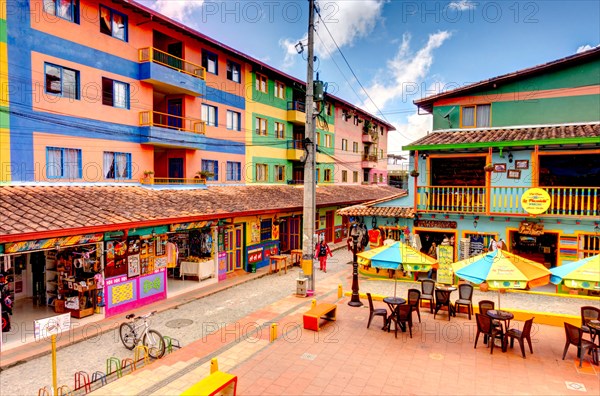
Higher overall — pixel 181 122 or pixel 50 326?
pixel 181 122

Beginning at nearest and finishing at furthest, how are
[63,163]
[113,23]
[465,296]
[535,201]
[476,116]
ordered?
1. [465,296]
2. [535,201]
3. [63,163]
4. [113,23]
5. [476,116]

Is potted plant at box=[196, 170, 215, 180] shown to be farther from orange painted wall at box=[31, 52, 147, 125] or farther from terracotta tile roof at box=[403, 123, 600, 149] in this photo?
terracotta tile roof at box=[403, 123, 600, 149]

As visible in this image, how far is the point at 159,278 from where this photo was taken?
52.7 ft

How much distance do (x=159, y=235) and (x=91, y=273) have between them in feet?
10.7

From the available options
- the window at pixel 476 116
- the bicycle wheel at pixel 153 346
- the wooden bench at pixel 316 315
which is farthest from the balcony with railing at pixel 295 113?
the bicycle wheel at pixel 153 346

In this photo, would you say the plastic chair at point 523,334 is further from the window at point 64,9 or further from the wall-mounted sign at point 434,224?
the window at point 64,9

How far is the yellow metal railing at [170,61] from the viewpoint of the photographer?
1838 centimetres

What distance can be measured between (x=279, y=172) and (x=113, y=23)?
15866 mm

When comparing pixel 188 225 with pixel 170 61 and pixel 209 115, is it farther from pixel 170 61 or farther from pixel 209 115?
pixel 170 61

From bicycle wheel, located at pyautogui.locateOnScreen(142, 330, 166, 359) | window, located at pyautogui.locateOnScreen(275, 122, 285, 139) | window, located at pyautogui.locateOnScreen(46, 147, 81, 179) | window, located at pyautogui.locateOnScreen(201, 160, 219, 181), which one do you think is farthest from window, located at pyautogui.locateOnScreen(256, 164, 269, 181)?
bicycle wheel, located at pyautogui.locateOnScreen(142, 330, 166, 359)

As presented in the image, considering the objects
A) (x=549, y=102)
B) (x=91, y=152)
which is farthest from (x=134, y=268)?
(x=549, y=102)

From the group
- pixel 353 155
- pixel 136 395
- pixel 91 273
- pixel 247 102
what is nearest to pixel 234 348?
pixel 136 395

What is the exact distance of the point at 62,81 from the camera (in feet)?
50.5

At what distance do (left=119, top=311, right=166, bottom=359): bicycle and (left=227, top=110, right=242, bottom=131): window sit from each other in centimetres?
1552
